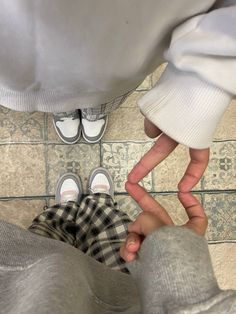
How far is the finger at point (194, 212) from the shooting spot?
1.69ft

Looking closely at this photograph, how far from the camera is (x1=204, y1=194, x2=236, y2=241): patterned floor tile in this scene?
1.14 meters

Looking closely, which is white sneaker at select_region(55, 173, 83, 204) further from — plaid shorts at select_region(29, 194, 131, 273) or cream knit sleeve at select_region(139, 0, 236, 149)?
cream knit sleeve at select_region(139, 0, 236, 149)

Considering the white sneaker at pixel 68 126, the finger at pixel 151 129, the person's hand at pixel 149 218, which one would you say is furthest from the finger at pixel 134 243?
the white sneaker at pixel 68 126

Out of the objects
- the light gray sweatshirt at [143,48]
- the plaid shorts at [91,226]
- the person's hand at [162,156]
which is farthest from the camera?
the plaid shorts at [91,226]

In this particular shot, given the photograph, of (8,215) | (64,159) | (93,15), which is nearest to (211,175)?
(64,159)

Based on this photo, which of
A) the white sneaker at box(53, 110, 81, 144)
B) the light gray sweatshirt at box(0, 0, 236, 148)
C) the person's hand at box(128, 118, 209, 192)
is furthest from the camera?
the white sneaker at box(53, 110, 81, 144)

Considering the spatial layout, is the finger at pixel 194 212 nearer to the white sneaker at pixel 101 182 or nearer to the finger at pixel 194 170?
the finger at pixel 194 170

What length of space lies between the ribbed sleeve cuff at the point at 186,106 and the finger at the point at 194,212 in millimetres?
72

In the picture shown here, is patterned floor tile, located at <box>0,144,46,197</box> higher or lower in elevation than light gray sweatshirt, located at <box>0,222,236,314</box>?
higher

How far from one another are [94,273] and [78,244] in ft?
0.97

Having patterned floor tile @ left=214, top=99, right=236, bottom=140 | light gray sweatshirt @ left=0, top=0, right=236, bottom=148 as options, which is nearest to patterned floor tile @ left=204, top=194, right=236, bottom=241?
patterned floor tile @ left=214, top=99, right=236, bottom=140

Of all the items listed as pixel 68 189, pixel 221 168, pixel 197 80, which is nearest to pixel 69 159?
pixel 68 189

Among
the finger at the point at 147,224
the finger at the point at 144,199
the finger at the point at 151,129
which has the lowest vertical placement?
the finger at the point at 147,224

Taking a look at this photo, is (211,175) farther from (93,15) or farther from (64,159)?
(93,15)
